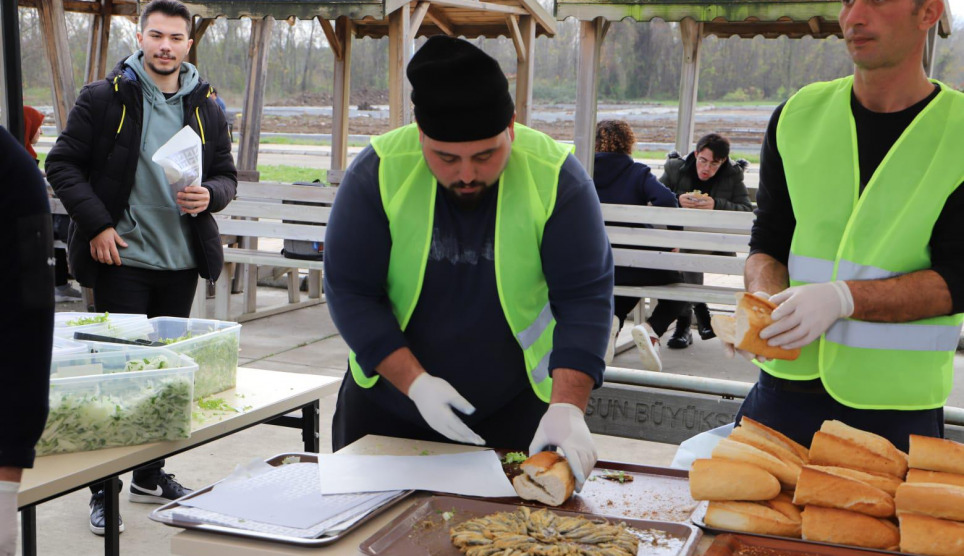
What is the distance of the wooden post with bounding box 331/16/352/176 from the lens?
28.4 feet

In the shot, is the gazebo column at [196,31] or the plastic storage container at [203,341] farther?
the gazebo column at [196,31]

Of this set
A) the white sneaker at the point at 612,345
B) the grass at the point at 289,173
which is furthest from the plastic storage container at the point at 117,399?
the grass at the point at 289,173

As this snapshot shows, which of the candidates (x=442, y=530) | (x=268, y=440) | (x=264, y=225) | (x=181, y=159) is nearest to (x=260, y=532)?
(x=442, y=530)

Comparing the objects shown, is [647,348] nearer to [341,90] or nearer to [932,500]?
[932,500]

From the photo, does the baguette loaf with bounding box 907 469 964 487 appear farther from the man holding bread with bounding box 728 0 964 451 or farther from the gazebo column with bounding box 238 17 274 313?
the gazebo column with bounding box 238 17 274 313

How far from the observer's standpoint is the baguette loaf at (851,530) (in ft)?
4.94

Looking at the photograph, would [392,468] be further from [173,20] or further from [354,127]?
[354,127]

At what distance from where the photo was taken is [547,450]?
1.96 meters

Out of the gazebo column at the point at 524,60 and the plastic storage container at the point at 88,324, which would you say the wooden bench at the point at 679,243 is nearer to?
the gazebo column at the point at 524,60

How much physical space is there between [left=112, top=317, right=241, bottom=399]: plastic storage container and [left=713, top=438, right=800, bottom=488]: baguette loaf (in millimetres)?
1495

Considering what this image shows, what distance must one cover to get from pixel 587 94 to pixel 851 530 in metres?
6.24

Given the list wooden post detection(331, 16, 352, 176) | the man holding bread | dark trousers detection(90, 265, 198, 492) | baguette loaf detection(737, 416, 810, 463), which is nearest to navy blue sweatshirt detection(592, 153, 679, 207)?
wooden post detection(331, 16, 352, 176)

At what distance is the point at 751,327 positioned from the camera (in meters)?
1.83

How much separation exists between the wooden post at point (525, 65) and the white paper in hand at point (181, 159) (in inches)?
212
